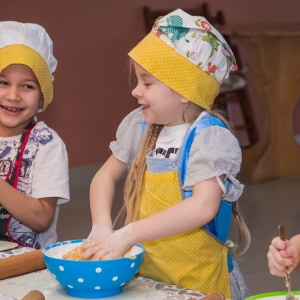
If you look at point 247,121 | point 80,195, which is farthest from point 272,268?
point 247,121

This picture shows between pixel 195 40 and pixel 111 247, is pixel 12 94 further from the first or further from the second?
pixel 111 247

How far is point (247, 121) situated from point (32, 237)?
408 centimetres

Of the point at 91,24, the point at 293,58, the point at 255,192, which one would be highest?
the point at 91,24

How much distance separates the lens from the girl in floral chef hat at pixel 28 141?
2188mm

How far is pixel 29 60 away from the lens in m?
2.20

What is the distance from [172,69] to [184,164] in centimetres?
21

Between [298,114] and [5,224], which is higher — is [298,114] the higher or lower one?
the lower one

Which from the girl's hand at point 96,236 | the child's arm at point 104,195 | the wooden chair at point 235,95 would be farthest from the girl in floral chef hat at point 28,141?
the wooden chair at point 235,95

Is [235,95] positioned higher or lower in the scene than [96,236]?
lower

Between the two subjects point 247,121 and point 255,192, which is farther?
point 247,121

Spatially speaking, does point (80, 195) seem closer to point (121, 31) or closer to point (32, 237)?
point (121, 31)

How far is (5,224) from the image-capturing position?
7.17 feet

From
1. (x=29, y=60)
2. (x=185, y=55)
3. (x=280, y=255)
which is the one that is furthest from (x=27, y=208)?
(x=280, y=255)

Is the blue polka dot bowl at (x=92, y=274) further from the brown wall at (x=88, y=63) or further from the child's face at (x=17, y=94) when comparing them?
the brown wall at (x=88, y=63)
